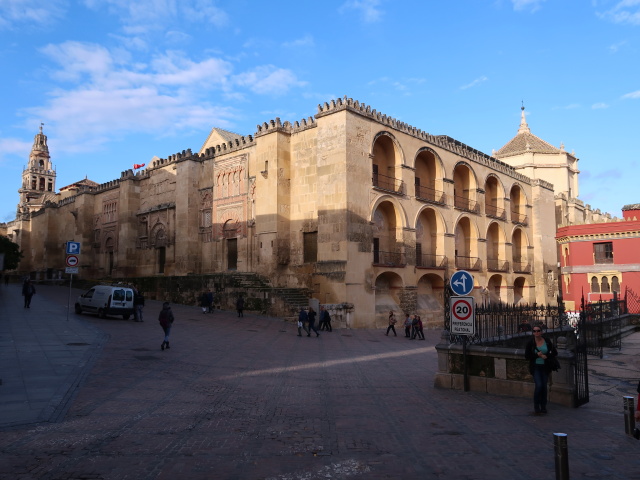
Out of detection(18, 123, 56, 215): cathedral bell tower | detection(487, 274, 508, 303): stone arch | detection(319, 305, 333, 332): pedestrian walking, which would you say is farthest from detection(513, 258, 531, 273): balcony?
detection(18, 123, 56, 215): cathedral bell tower

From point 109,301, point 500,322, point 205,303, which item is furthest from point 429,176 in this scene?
point 500,322

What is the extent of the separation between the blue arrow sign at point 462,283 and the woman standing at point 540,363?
1601 mm

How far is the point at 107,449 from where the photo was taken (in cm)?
602

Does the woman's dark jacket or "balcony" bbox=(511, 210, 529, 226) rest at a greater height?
"balcony" bbox=(511, 210, 529, 226)

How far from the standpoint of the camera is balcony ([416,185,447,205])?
32.6m

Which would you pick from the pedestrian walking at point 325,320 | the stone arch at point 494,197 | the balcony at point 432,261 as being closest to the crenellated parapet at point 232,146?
the pedestrian walking at point 325,320

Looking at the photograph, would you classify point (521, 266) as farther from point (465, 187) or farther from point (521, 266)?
point (465, 187)

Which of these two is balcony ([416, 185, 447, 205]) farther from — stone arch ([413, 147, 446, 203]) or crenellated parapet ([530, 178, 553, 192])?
crenellated parapet ([530, 178, 553, 192])

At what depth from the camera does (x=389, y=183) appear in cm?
2980

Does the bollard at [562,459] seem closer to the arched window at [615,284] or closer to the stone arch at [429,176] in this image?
the stone arch at [429,176]

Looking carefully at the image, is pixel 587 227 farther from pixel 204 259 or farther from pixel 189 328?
pixel 189 328

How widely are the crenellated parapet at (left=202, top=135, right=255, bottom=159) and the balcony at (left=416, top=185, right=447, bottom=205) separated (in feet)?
38.1

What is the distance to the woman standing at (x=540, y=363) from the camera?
7863 millimetres

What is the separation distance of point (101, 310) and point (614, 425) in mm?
19845
